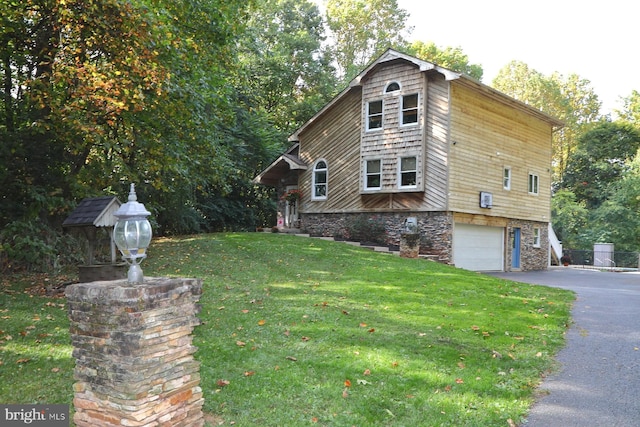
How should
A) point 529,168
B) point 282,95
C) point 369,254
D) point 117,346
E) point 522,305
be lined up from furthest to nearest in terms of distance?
point 282,95
point 529,168
point 369,254
point 522,305
point 117,346

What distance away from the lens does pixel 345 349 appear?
6.12 m

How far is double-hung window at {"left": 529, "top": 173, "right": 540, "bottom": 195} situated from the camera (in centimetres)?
2344

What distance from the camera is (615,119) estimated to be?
1677 inches

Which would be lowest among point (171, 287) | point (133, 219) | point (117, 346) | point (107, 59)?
point (117, 346)

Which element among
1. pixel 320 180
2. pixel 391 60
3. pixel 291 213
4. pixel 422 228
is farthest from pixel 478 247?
pixel 291 213

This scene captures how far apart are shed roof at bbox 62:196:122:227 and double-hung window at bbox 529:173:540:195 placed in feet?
66.6

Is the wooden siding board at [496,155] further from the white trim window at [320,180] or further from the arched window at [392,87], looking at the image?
the white trim window at [320,180]

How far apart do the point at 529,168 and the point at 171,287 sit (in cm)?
2269

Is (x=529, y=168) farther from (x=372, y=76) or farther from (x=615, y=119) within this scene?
(x=615, y=119)

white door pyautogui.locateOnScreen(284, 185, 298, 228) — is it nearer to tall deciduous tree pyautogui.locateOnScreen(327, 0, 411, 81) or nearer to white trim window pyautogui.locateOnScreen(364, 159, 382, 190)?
white trim window pyautogui.locateOnScreen(364, 159, 382, 190)

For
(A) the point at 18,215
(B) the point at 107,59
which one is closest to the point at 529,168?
(B) the point at 107,59

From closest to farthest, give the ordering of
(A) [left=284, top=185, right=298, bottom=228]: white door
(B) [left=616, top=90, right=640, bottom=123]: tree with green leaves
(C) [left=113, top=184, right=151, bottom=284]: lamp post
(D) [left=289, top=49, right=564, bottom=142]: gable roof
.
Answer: (C) [left=113, top=184, right=151, bottom=284]: lamp post < (D) [left=289, top=49, right=564, bottom=142]: gable roof < (A) [left=284, top=185, right=298, bottom=228]: white door < (B) [left=616, top=90, right=640, bottom=123]: tree with green leaves

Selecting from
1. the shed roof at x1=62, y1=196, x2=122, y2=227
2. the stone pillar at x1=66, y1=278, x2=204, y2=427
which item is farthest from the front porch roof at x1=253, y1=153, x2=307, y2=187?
the stone pillar at x1=66, y1=278, x2=204, y2=427

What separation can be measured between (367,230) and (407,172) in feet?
9.81
